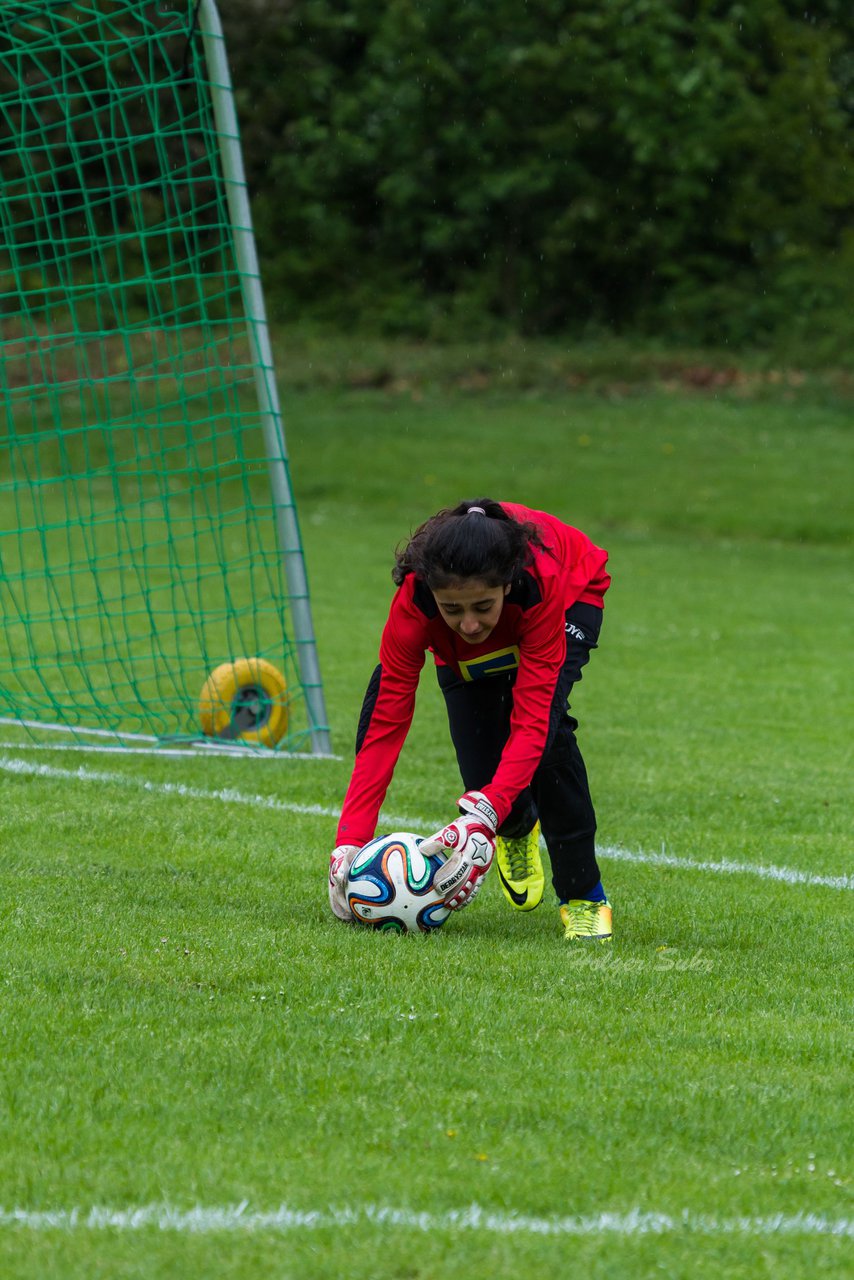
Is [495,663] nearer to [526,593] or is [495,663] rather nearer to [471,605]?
[526,593]

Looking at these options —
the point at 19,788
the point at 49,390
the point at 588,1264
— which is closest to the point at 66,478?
the point at 49,390

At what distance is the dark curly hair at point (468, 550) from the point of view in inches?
166

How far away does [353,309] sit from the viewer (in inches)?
1232

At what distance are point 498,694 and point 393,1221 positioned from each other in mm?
2300

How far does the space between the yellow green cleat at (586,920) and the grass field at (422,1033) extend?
0.22 feet

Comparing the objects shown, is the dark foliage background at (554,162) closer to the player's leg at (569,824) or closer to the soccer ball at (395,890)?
the player's leg at (569,824)

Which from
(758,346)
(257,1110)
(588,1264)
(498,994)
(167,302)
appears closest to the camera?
(588,1264)

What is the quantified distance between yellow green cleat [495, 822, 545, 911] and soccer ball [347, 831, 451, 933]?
1.72ft

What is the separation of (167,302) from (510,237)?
7.78 metres

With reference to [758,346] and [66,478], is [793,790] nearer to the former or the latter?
[66,478]

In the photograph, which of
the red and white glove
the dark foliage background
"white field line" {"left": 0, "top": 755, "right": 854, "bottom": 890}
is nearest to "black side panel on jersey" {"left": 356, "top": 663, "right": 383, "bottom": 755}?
the red and white glove

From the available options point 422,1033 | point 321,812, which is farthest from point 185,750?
point 422,1033

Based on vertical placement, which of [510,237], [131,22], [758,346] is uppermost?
[131,22]

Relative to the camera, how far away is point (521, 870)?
5.12 metres
